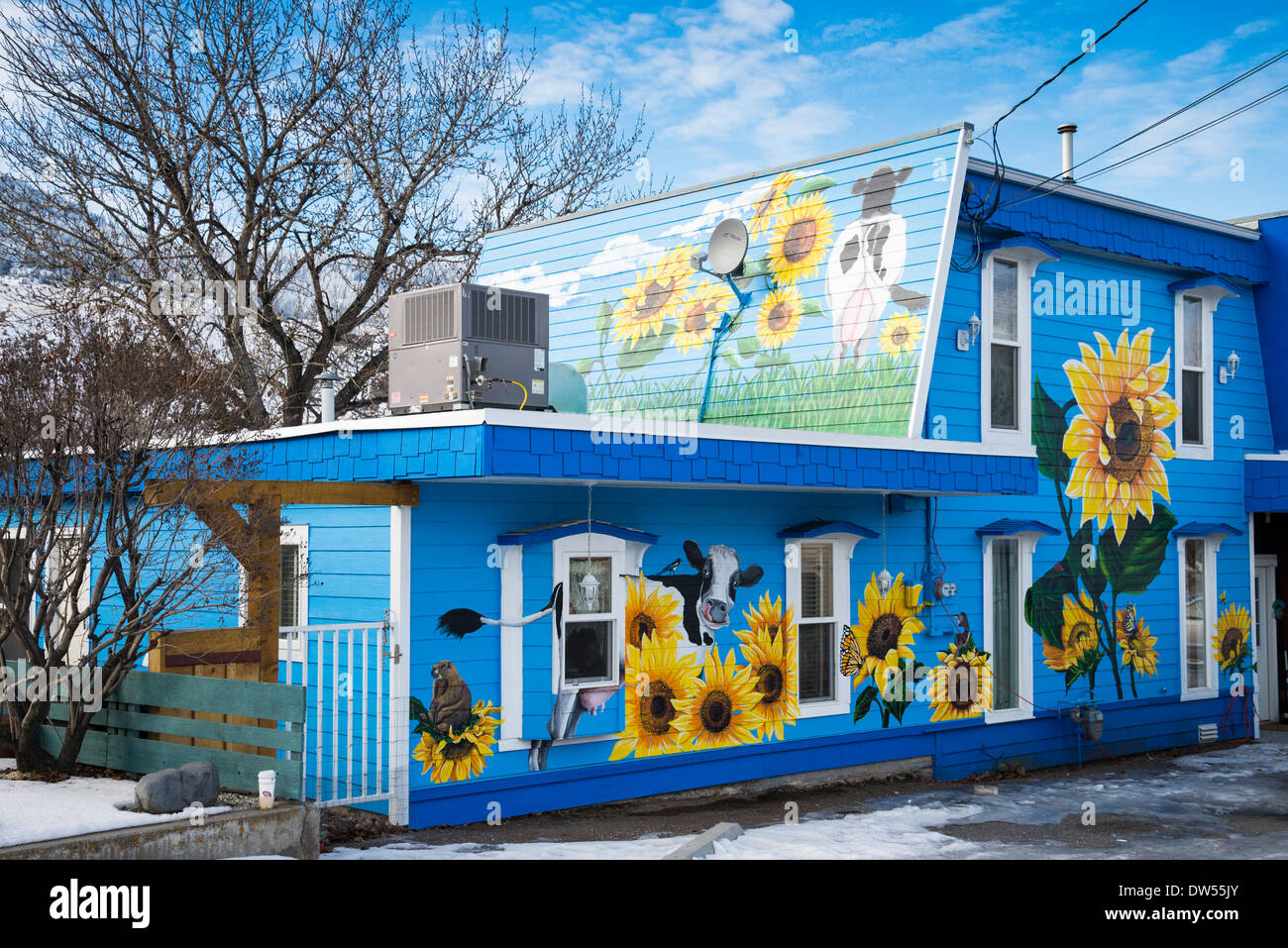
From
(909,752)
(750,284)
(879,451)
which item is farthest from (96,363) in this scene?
(909,752)

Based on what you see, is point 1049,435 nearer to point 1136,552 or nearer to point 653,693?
point 1136,552

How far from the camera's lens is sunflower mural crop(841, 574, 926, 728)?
1220cm

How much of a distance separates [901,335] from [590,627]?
4192mm

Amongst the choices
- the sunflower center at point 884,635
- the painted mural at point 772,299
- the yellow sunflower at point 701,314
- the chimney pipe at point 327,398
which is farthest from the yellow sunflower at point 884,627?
the chimney pipe at point 327,398

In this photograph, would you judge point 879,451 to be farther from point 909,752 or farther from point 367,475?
point 367,475

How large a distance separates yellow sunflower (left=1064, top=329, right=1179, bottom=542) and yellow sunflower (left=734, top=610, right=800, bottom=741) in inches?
183

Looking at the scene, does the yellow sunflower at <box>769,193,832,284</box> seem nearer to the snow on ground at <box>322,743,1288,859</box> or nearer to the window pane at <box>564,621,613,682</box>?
the window pane at <box>564,621,613,682</box>

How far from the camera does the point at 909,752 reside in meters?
12.6

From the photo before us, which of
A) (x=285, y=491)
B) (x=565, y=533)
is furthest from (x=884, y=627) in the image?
(x=285, y=491)

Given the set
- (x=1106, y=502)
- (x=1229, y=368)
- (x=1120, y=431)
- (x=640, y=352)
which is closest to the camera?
(x=640, y=352)

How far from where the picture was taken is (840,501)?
39.8ft

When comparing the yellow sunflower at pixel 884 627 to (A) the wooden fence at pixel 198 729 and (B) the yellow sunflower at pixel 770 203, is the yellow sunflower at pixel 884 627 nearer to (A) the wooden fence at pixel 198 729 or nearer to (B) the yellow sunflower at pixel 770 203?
(B) the yellow sunflower at pixel 770 203

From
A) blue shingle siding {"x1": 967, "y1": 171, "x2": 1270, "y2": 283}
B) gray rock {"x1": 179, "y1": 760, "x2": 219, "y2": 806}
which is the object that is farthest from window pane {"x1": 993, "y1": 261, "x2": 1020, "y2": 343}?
gray rock {"x1": 179, "y1": 760, "x2": 219, "y2": 806}

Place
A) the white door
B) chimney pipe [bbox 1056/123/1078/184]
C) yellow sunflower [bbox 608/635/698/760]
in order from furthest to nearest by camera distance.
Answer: the white door → chimney pipe [bbox 1056/123/1078/184] → yellow sunflower [bbox 608/635/698/760]
